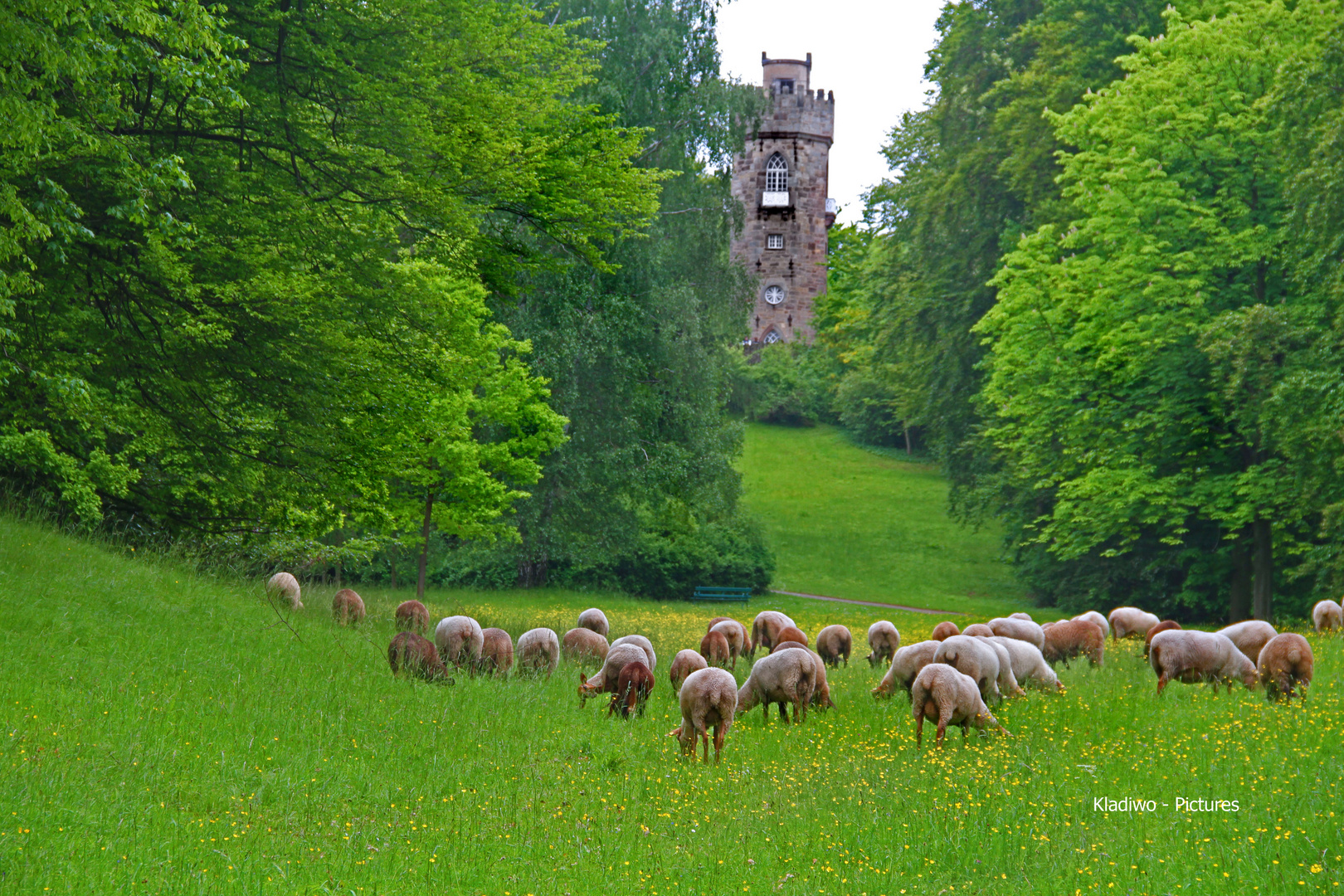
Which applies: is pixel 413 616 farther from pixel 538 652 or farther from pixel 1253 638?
pixel 1253 638

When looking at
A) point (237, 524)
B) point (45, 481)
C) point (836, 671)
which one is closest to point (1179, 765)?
point (836, 671)

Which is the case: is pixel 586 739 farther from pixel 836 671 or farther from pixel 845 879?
pixel 836 671

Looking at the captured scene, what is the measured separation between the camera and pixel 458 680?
1437 centimetres

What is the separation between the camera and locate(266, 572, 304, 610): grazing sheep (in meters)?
17.5

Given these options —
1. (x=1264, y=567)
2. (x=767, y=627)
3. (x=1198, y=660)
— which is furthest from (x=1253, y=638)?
(x=1264, y=567)

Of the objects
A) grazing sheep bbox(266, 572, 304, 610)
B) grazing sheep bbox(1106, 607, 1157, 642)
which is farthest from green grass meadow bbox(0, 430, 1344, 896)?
grazing sheep bbox(1106, 607, 1157, 642)

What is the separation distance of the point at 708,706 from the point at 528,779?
208cm

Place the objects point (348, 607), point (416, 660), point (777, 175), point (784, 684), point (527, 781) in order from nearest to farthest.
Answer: point (527, 781) → point (784, 684) → point (416, 660) → point (348, 607) → point (777, 175)

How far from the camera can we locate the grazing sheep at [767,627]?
2011cm

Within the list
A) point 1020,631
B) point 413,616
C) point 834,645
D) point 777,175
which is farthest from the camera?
point 777,175

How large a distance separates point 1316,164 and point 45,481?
944 inches

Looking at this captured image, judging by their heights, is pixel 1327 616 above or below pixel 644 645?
above

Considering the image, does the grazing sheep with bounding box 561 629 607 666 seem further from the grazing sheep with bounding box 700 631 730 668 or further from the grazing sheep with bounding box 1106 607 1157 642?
the grazing sheep with bounding box 1106 607 1157 642

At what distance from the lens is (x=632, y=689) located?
13336 mm
